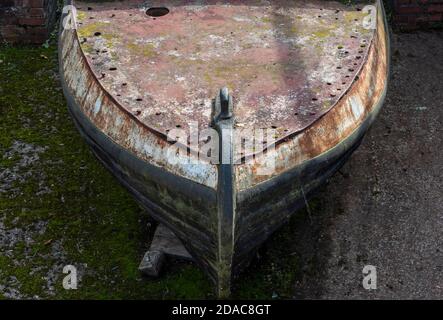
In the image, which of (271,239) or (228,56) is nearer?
(228,56)

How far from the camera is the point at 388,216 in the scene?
16.5ft

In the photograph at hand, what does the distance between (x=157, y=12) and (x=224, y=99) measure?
1.66 m

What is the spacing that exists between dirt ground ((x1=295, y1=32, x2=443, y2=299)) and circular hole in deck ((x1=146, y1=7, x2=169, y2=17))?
1.83 m

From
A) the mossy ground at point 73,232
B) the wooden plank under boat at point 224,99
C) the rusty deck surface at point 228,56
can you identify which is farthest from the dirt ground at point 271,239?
the rusty deck surface at point 228,56

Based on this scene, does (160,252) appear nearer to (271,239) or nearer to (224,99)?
(271,239)

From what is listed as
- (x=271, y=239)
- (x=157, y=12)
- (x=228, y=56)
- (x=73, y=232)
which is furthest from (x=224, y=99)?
(x=73, y=232)

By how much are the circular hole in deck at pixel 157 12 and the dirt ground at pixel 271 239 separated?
134 cm

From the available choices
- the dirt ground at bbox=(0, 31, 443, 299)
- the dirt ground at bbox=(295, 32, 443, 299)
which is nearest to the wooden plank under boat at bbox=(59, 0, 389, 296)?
the dirt ground at bbox=(0, 31, 443, 299)

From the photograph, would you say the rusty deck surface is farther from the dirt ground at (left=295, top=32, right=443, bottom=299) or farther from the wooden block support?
the dirt ground at (left=295, top=32, right=443, bottom=299)

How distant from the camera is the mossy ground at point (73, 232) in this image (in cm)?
448

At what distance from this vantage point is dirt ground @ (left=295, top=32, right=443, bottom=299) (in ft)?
14.7

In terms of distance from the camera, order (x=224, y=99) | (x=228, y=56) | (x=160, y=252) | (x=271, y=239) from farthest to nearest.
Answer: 1. (x=271, y=239)
2. (x=160, y=252)
3. (x=228, y=56)
4. (x=224, y=99)

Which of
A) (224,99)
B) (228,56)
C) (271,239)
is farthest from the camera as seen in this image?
(271,239)

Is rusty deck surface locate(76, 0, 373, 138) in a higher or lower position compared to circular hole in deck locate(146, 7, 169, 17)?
lower
